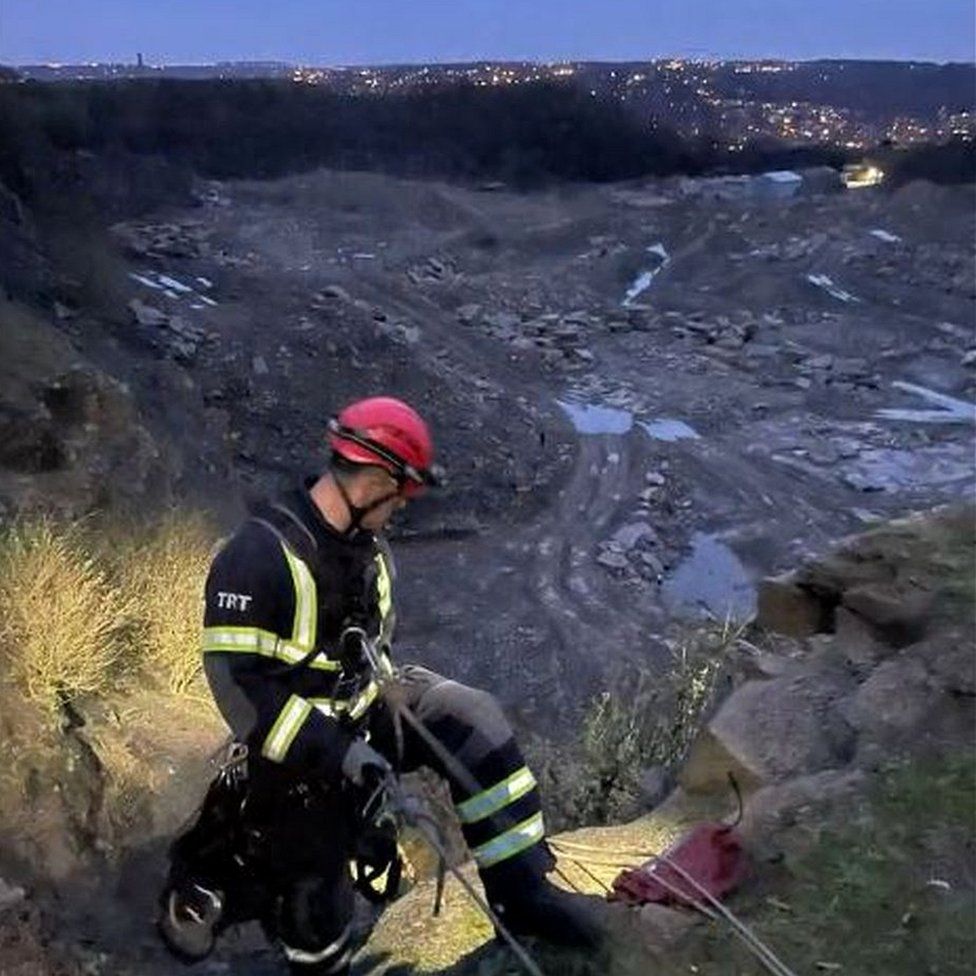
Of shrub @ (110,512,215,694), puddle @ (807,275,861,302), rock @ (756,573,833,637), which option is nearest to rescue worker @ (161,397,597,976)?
rock @ (756,573,833,637)

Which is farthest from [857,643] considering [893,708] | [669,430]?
[669,430]

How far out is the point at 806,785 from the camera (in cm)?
478

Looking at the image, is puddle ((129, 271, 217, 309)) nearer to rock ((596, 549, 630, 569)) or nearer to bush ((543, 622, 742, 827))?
rock ((596, 549, 630, 569))

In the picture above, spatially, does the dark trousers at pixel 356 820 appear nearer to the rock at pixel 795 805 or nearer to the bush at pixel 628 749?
the rock at pixel 795 805

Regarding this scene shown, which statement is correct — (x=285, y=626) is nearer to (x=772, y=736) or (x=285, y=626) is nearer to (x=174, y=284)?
(x=772, y=736)

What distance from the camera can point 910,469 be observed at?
72.9ft

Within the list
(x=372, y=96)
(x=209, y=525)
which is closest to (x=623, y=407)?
(x=209, y=525)

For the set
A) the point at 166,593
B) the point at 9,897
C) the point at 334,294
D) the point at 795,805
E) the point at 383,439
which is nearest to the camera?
the point at 383,439

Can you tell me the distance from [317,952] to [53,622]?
3.80 metres

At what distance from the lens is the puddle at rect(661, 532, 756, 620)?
16.8 m

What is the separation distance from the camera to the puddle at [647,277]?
3428 cm

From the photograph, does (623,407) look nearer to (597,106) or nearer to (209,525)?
(209,525)

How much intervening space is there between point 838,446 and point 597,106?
114 ft

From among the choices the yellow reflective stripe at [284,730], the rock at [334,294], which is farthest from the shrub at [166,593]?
the rock at [334,294]
